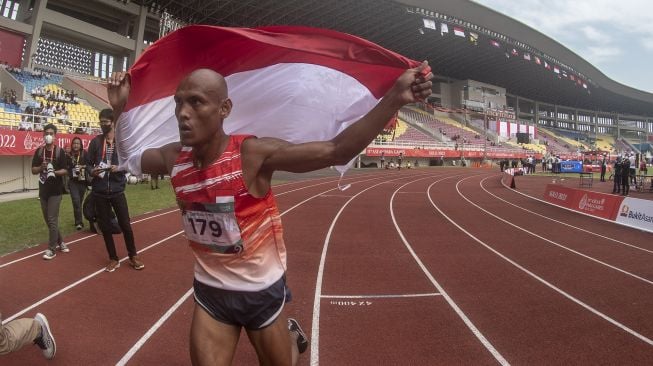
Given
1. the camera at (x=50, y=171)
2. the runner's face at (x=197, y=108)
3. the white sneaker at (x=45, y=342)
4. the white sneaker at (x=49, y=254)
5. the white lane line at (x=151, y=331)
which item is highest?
the runner's face at (x=197, y=108)

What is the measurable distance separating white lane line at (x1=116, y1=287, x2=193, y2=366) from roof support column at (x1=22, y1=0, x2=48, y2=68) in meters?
26.8

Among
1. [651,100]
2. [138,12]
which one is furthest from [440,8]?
Result: [651,100]

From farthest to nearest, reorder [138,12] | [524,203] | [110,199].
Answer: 1. [138,12]
2. [524,203]
3. [110,199]

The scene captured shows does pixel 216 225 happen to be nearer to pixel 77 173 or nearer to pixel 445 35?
pixel 77 173

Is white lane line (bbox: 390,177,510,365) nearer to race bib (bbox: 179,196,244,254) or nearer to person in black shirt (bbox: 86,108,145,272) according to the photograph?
race bib (bbox: 179,196,244,254)

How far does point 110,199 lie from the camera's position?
16.5 ft

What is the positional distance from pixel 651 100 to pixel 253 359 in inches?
Answer: 4110

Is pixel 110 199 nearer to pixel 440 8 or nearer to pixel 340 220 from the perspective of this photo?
pixel 340 220

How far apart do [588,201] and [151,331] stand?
12.4m

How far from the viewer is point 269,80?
254cm

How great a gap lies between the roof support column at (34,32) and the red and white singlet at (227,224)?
28914 millimetres

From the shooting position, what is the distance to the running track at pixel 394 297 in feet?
11.0

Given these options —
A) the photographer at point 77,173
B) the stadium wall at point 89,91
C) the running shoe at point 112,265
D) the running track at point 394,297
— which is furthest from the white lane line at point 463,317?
the stadium wall at point 89,91

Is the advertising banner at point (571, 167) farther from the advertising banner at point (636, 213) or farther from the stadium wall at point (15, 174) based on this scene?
the stadium wall at point (15, 174)
